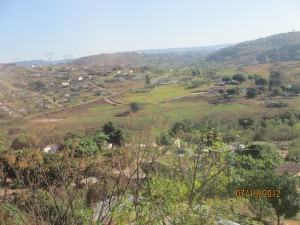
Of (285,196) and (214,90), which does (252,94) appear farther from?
(285,196)

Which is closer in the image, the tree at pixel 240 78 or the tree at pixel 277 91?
the tree at pixel 277 91

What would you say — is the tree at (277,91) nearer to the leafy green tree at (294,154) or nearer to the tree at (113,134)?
the leafy green tree at (294,154)

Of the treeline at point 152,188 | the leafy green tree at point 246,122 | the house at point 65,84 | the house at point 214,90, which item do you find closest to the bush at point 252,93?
the house at point 214,90

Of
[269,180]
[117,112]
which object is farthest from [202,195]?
Result: [117,112]

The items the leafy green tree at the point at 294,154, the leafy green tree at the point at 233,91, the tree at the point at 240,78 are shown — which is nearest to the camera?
the leafy green tree at the point at 294,154

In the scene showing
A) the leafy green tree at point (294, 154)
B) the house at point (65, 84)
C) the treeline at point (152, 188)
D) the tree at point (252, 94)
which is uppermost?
the treeline at point (152, 188)

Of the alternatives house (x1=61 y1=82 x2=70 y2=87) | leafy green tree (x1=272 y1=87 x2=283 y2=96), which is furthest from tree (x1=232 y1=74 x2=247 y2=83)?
house (x1=61 y1=82 x2=70 y2=87)

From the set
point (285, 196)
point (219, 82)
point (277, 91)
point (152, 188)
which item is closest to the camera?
point (152, 188)

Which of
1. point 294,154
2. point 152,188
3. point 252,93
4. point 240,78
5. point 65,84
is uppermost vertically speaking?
point 152,188

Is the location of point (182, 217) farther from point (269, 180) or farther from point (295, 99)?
point (295, 99)

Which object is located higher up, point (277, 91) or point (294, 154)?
point (294, 154)

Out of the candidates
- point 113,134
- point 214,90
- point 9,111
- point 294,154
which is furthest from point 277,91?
point 9,111

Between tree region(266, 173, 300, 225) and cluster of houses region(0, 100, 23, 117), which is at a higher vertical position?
tree region(266, 173, 300, 225)

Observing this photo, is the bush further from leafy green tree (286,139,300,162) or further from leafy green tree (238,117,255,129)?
leafy green tree (286,139,300,162)
